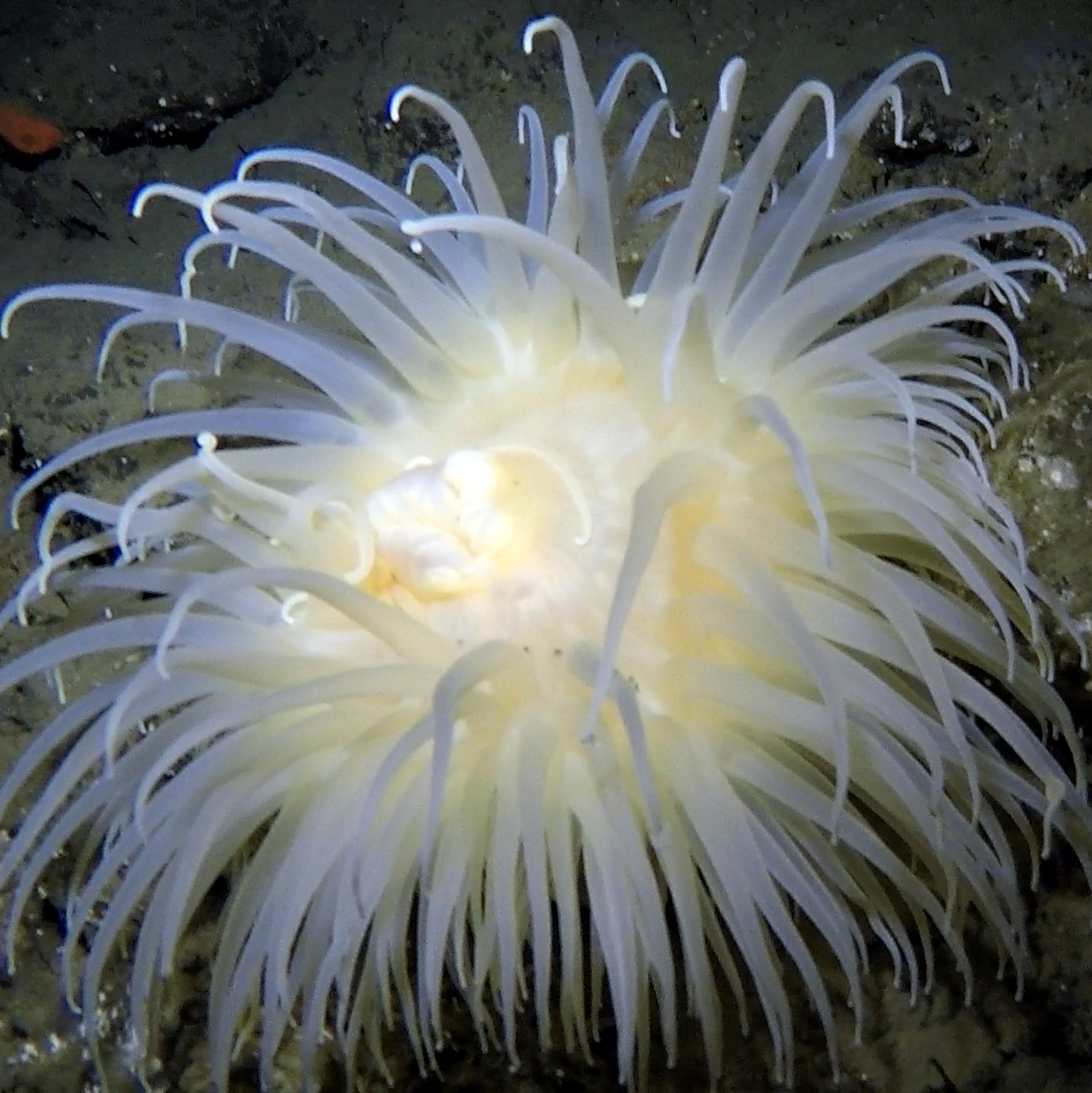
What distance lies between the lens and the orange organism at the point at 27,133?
468cm

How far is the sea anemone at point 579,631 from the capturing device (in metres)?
2.04

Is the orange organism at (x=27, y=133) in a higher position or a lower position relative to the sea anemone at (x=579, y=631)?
higher

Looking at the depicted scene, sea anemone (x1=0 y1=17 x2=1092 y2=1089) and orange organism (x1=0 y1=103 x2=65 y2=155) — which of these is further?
orange organism (x1=0 y1=103 x2=65 y2=155)

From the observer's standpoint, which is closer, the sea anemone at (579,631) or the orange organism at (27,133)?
the sea anemone at (579,631)

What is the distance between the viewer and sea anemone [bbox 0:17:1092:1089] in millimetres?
2041

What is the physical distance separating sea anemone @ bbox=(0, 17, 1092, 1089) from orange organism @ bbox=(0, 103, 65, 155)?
283 centimetres

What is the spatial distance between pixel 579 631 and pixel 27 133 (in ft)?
12.3

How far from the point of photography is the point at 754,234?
Answer: 2.42m

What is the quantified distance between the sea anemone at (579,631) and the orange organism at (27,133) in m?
2.83

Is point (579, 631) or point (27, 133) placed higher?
point (27, 133)

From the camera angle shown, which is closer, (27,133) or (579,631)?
(579,631)

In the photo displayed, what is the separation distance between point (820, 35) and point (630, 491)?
224 cm

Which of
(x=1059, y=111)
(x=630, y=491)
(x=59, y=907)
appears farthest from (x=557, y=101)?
(x=59, y=907)

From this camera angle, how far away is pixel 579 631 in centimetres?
220
